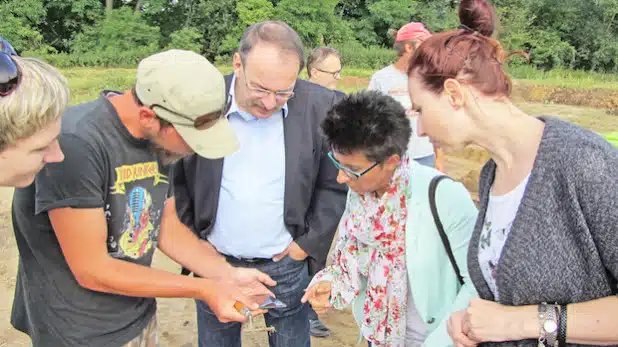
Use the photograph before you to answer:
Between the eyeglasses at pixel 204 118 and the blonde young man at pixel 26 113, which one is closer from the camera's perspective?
the blonde young man at pixel 26 113

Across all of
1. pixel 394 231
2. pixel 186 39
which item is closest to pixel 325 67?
pixel 394 231

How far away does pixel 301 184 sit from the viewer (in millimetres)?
2631

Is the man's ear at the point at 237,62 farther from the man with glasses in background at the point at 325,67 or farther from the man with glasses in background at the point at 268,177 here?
the man with glasses in background at the point at 325,67

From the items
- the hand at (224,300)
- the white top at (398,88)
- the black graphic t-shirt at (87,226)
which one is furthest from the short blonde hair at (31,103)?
the white top at (398,88)

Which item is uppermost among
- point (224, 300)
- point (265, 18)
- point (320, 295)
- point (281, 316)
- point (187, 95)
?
point (187, 95)

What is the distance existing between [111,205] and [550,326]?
54.0 inches

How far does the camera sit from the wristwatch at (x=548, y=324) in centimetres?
147

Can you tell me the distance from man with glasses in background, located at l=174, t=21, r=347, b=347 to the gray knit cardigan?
1.27 metres

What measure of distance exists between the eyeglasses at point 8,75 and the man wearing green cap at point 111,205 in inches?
14.8

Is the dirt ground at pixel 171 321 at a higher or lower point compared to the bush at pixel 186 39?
higher

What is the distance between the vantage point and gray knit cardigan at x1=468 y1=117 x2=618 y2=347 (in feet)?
4.33

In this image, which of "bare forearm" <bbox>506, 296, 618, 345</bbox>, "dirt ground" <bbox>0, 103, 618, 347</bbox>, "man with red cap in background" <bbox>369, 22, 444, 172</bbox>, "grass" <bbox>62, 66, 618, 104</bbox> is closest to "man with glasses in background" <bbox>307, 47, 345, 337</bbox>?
"man with red cap in background" <bbox>369, 22, 444, 172</bbox>

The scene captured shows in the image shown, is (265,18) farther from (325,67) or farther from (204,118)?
(204,118)

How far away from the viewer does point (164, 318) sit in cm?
438
